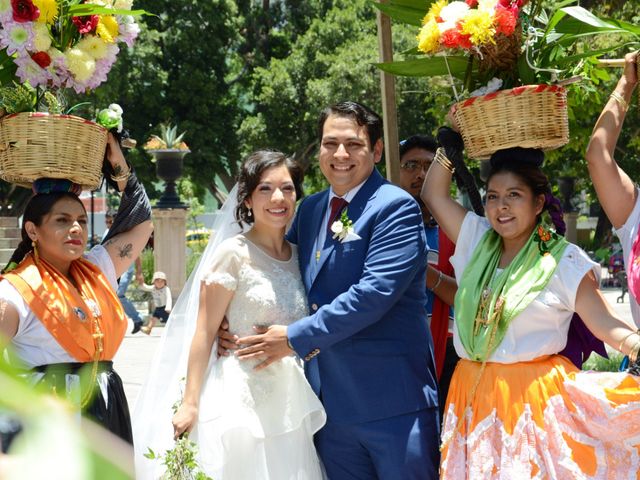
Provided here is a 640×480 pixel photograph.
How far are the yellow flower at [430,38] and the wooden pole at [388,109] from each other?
89 cm

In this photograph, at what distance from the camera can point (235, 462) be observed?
10.6ft

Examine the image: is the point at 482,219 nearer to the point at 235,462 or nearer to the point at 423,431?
the point at 423,431

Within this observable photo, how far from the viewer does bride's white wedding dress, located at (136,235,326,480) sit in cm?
322

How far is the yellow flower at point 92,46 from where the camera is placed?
11.1 feet

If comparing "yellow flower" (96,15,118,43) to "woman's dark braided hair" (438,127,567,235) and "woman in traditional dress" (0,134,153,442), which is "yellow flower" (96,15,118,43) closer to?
"woman in traditional dress" (0,134,153,442)

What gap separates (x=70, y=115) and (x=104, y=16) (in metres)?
0.51

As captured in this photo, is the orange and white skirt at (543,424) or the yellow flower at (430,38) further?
the yellow flower at (430,38)

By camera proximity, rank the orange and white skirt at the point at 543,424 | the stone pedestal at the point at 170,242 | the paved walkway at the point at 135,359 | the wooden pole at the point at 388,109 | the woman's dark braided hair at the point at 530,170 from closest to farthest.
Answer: the orange and white skirt at the point at 543,424, the woman's dark braided hair at the point at 530,170, the wooden pole at the point at 388,109, the paved walkway at the point at 135,359, the stone pedestal at the point at 170,242

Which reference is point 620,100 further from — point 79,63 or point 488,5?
point 79,63

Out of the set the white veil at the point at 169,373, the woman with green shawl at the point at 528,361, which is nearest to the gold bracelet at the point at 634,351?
the woman with green shawl at the point at 528,361

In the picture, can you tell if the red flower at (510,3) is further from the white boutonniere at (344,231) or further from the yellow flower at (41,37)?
the yellow flower at (41,37)

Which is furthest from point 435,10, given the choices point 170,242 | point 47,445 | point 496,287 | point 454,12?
point 170,242

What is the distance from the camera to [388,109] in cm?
415

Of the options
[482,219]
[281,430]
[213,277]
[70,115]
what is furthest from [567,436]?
[70,115]
